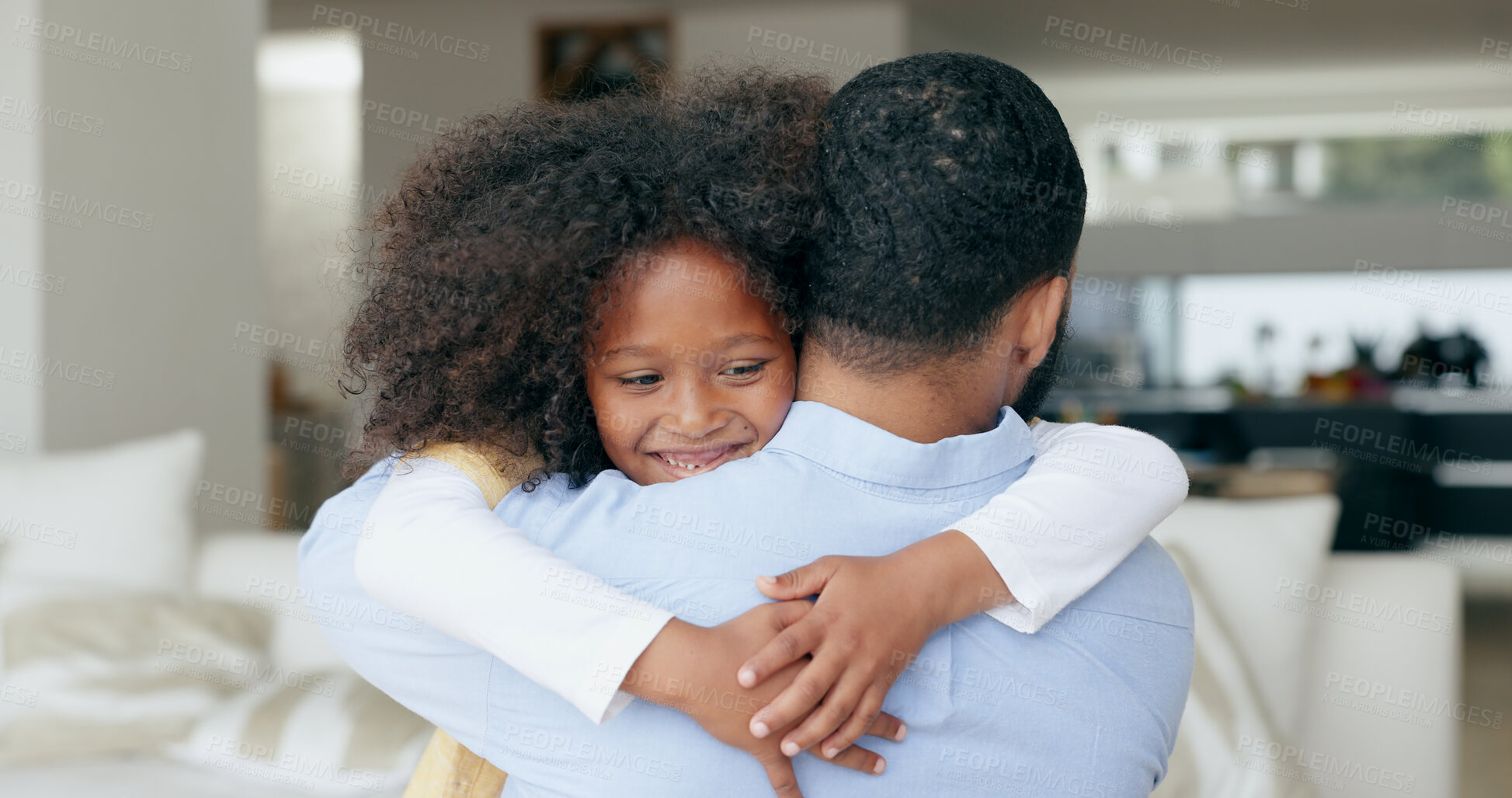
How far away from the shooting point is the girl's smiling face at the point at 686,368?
84 cm

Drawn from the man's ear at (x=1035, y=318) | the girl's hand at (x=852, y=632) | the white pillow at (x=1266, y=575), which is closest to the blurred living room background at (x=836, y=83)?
the white pillow at (x=1266, y=575)

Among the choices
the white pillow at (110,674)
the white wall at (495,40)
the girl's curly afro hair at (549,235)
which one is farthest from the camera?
the white wall at (495,40)

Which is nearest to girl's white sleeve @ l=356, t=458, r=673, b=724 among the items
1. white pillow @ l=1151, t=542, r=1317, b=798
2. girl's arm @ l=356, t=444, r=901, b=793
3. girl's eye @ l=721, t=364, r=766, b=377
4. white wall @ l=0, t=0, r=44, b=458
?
girl's arm @ l=356, t=444, r=901, b=793

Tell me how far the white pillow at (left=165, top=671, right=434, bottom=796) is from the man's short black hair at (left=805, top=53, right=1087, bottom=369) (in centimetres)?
156

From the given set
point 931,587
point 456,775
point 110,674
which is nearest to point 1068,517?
point 931,587

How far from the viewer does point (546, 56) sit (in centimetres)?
625

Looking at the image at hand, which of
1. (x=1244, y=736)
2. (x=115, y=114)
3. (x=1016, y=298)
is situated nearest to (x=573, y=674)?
(x=1016, y=298)

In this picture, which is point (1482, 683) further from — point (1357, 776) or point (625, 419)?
point (625, 419)

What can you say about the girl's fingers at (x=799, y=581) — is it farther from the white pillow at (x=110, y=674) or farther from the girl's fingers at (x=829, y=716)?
the white pillow at (x=110, y=674)

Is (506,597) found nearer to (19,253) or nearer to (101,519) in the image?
(101,519)

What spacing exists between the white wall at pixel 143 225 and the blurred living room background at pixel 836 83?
0.01m

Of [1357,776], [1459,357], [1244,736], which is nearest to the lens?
[1244,736]

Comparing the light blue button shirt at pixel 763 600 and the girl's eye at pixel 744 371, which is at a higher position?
the girl's eye at pixel 744 371

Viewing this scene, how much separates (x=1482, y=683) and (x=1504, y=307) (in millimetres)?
3399
